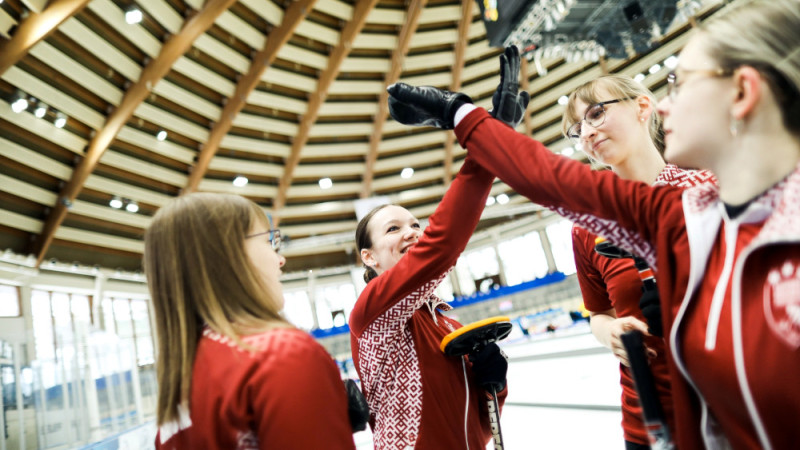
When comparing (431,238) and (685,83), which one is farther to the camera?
(431,238)

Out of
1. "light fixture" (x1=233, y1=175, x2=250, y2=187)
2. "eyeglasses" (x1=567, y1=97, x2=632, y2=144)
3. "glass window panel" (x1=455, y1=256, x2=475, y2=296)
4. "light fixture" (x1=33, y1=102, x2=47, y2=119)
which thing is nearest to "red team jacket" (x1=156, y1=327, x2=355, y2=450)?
"eyeglasses" (x1=567, y1=97, x2=632, y2=144)

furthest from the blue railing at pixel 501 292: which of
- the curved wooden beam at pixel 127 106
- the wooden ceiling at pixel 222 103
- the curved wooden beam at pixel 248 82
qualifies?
the curved wooden beam at pixel 127 106

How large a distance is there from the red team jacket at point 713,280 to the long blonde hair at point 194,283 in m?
0.68

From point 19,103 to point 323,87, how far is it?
8.70 m

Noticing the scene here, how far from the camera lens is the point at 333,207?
23406 mm

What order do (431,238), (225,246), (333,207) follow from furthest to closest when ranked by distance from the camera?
(333,207) → (431,238) → (225,246)

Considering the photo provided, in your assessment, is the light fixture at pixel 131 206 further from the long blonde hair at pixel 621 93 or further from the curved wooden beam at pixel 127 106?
the long blonde hair at pixel 621 93

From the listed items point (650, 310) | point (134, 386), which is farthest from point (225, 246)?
point (134, 386)

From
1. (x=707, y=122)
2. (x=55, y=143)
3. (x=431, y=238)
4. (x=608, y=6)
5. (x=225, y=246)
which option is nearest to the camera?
(x=707, y=122)

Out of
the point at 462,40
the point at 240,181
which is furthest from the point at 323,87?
the point at 240,181

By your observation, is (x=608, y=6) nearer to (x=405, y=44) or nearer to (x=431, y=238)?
(x=405, y=44)

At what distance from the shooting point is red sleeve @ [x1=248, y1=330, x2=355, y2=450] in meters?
1.04

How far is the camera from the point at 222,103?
17359 mm

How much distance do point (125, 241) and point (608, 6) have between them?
1661 centimetres
